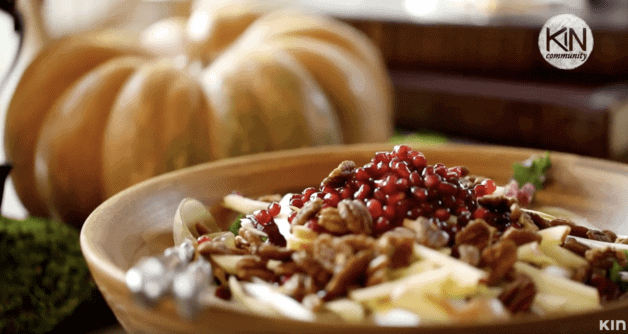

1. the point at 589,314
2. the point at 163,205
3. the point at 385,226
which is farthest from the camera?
the point at 163,205

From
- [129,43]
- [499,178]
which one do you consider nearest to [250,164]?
[499,178]

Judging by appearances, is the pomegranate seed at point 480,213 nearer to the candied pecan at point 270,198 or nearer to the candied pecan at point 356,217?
the candied pecan at point 356,217

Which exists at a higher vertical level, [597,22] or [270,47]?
[597,22]

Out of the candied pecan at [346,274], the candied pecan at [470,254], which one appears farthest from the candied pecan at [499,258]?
the candied pecan at [346,274]

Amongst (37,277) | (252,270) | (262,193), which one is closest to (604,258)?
(252,270)

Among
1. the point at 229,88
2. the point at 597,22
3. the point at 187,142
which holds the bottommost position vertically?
the point at 187,142

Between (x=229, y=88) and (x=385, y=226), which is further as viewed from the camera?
(x=229, y=88)

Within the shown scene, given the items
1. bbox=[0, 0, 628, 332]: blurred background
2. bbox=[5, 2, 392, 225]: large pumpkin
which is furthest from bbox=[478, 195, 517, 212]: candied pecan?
bbox=[0, 0, 628, 332]: blurred background

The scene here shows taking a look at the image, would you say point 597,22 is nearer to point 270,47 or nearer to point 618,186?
point 270,47

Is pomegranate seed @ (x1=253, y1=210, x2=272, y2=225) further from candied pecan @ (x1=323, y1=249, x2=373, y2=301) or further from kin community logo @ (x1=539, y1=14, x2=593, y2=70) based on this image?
kin community logo @ (x1=539, y1=14, x2=593, y2=70)
